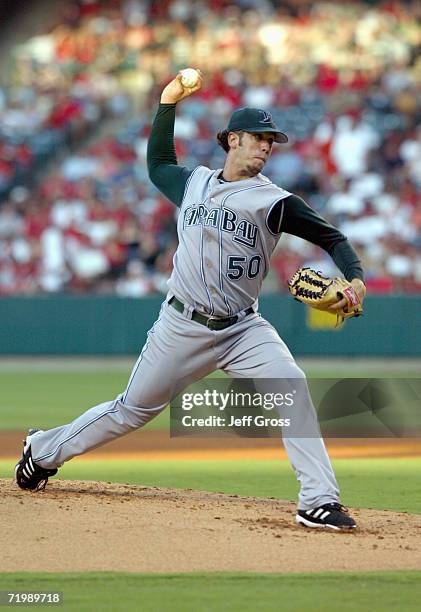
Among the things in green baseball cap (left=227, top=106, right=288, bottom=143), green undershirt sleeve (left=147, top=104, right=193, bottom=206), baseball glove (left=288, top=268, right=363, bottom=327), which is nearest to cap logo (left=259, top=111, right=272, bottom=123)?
green baseball cap (left=227, top=106, right=288, bottom=143)

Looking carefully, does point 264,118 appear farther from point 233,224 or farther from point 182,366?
point 182,366

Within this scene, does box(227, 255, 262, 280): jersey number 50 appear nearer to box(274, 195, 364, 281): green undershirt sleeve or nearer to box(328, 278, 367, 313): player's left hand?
box(274, 195, 364, 281): green undershirt sleeve

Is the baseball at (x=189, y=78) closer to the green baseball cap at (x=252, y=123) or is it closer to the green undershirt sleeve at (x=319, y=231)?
the green baseball cap at (x=252, y=123)

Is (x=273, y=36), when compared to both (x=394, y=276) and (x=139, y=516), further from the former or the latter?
(x=139, y=516)

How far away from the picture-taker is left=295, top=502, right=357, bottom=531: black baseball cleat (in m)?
5.29

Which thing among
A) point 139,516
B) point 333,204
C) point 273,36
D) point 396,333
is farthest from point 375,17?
point 139,516

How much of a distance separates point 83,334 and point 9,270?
4.88ft

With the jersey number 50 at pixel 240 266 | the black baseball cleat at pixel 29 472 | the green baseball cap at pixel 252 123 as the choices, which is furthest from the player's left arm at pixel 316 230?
→ the black baseball cleat at pixel 29 472

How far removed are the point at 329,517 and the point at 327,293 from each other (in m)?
1.02

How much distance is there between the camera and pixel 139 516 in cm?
553

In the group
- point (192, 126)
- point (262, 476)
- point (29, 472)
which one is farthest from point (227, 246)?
point (192, 126)

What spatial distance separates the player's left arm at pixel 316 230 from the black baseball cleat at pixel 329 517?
1.05 meters

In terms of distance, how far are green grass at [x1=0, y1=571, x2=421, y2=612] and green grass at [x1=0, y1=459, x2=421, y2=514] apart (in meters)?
1.78

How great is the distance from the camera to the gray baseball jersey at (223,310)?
538 cm
